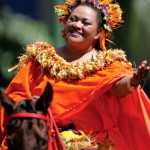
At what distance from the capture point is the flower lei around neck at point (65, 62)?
486 centimetres

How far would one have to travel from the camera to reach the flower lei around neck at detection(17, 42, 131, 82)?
4863 mm

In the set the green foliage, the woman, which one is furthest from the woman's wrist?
the green foliage

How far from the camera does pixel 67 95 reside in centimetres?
478

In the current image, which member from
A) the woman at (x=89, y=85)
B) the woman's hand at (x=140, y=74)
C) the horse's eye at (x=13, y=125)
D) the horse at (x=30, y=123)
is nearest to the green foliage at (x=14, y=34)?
the woman at (x=89, y=85)

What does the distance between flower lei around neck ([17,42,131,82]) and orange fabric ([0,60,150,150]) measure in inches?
1.6

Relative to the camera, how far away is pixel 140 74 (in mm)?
4402

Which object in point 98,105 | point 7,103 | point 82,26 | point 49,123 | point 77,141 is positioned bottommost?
point 77,141

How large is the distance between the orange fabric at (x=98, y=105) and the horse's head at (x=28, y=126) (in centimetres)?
76

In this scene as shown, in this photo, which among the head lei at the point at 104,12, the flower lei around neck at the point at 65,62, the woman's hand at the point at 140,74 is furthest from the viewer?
the head lei at the point at 104,12

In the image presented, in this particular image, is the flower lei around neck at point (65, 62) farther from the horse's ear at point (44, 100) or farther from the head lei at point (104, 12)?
the horse's ear at point (44, 100)

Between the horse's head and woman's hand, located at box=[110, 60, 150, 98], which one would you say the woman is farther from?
the horse's head

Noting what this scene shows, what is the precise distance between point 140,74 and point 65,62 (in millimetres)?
726

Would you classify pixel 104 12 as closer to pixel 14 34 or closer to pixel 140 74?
pixel 140 74

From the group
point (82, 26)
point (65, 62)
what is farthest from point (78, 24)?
point (65, 62)
